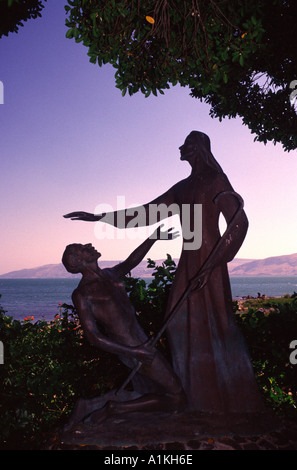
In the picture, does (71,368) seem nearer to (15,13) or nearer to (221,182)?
(221,182)

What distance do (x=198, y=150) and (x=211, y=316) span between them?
63.8 inches

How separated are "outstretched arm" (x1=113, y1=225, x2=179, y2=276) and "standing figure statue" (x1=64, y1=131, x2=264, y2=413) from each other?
307mm

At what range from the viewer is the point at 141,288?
521cm

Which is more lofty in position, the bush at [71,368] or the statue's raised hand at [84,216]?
the statue's raised hand at [84,216]

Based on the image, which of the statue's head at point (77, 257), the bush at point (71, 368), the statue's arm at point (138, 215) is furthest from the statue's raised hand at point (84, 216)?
the bush at point (71, 368)

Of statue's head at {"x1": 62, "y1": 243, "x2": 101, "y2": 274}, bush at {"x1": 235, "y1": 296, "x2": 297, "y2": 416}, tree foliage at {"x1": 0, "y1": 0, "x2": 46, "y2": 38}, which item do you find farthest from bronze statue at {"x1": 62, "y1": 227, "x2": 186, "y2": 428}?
tree foliage at {"x1": 0, "y1": 0, "x2": 46, "y2": 38}

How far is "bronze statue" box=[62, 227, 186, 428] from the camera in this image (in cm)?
298

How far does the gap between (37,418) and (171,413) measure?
1933 mm

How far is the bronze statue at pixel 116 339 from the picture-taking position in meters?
2.98

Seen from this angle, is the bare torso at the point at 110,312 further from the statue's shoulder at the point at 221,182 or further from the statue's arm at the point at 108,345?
the statue's shoulder at the point at 221,182

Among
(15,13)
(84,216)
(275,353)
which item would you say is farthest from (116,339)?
(15,13)

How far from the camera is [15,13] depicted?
6.51 metres
